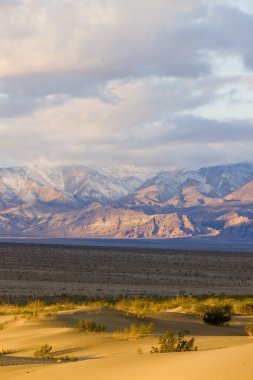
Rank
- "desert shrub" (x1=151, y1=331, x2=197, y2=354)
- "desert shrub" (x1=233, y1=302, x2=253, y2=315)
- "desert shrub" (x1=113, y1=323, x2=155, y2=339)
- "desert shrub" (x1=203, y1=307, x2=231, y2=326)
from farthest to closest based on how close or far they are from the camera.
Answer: "desert shrub" (x1=233, y1=302, x2=253, y2=315) → "desert shrub" (x1=203, y1=307, x2=231, y2=326) → "desert shrub" (x1=113, y1=323, x2=155, y2=339) → "desert shrub" (x1=151, y1=331, x2=197, y2=354)

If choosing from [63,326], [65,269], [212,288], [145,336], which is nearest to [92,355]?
[145,336]

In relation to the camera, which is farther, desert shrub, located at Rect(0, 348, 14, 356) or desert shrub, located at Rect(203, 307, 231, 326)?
desert shrub, located at Rect(203, 307, 231, 326)

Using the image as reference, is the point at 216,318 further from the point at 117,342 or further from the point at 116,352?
the point at 116,352

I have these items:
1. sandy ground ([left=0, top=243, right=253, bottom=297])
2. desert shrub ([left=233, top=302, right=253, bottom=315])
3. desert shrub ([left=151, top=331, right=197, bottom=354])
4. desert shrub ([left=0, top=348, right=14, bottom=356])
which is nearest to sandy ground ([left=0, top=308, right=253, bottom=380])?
desert shrub ([left=0, top=348, right=14, bottom=356])

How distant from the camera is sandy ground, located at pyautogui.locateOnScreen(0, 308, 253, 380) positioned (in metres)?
14.0

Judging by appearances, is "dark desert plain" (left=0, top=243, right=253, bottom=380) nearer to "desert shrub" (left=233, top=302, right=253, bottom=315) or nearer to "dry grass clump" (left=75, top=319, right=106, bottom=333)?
"desert shrub" (left=233, top=302, right=253, bottom=315)

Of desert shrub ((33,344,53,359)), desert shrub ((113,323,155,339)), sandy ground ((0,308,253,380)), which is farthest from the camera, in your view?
desert shrub ((113,323,155,339))

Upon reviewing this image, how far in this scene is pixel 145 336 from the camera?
2227cm

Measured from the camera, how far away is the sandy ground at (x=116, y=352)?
13971mm

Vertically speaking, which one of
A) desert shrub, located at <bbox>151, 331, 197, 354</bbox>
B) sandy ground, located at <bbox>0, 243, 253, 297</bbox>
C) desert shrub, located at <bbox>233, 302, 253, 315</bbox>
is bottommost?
sandy ground, located at <bbox>0, 243, 253, 297</bbox>

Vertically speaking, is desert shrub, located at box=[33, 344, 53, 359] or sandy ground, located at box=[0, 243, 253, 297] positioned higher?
desert shrub, located at box=[33, 344, 53, 359]

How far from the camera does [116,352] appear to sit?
1905cm

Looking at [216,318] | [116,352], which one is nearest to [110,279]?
[216,318]

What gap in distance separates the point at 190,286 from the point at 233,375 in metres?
52.8
